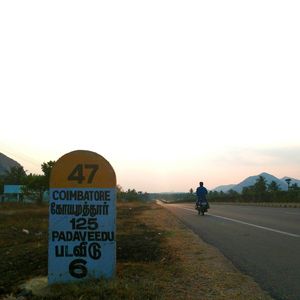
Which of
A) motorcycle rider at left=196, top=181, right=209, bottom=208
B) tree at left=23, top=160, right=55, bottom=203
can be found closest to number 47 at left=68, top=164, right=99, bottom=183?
motorcycle rider at left=196, top=181, right=209, bottom=208

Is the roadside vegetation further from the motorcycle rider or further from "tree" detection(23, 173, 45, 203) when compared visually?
"tree" detection(23, 173, 45, 203)

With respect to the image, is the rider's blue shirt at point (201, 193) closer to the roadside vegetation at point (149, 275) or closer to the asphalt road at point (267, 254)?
the asphalt road at point (267, 254)

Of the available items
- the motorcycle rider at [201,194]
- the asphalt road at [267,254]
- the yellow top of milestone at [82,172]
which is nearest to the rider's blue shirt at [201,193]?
the motorcycle rider at [201,194]

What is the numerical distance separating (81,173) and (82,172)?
0.06 feet

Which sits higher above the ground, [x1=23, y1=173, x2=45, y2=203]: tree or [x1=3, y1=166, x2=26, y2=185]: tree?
[x1=3, y1=166, x2=26, y2=185]: tree

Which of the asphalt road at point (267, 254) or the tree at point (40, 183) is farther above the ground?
the tree at point (40, 183)

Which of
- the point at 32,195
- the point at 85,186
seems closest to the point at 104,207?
the point at 85,186

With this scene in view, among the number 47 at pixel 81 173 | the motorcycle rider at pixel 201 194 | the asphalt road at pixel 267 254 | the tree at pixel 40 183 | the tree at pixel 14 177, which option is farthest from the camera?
the tree at pixel 14 177

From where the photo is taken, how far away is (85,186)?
709 centimetres

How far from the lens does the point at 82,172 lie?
7.11 metres

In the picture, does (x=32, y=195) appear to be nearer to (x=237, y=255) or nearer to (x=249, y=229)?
(x=249, y=229)

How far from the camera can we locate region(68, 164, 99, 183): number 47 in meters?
7.09

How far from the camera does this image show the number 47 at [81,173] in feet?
23.2

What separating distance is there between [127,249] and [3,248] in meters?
3.56
